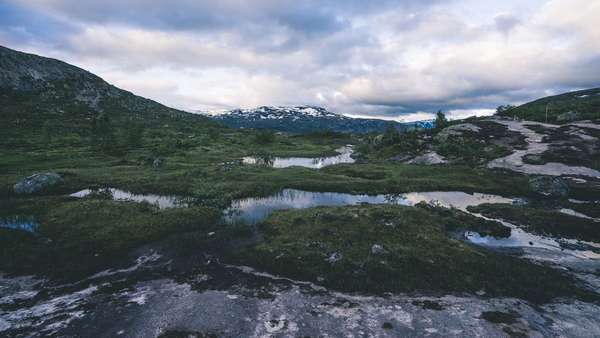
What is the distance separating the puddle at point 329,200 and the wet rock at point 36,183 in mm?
27397

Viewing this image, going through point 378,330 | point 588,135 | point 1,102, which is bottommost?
point 378,330

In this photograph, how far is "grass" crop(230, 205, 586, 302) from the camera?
70.3ft

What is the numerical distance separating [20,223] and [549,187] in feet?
223

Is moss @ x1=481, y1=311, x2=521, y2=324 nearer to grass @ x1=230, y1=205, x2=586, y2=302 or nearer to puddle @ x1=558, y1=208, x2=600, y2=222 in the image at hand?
grass @ x1=230, y1=205, x2=586, y2=302

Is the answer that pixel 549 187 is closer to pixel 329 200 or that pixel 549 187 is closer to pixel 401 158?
pixel 329 200

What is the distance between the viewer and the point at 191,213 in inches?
1383

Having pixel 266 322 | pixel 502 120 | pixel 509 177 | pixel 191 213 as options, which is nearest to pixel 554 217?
pixel 509 177

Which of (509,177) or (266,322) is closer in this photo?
(266,322)

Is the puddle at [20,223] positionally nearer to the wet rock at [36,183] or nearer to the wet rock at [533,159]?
the wet rock at [36,183]

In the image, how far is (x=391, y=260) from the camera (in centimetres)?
2434

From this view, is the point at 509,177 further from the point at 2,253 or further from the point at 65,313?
the point at 2,253

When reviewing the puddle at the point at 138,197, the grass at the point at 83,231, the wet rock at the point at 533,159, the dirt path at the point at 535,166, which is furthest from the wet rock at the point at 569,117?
the puddle at the point at 138,197

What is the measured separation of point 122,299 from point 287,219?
57.4 ft

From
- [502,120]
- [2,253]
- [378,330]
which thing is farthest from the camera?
[502,120]
